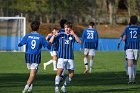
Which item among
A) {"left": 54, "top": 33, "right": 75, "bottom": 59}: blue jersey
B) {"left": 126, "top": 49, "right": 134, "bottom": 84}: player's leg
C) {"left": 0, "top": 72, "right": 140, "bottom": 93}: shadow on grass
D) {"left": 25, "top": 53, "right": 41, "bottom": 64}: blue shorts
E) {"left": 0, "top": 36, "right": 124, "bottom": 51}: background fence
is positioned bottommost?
{"left": 0, "top": 36, "right": 124, "bottom": 51}: background fence

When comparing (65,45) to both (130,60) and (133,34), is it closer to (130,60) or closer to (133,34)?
(130,60)

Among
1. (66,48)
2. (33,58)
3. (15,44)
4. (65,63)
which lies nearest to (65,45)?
(66,48)

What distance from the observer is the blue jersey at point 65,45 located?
59.3 ft

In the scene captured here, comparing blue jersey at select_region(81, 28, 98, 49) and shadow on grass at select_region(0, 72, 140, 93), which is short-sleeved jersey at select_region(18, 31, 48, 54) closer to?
shadow on grass at select_region(0, 72, 140, 93)

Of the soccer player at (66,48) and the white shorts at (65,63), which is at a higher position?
the soccer player at (66,48)

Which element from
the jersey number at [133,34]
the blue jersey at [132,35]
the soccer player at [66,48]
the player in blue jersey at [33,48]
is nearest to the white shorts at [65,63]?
the soccer player at [66,48]

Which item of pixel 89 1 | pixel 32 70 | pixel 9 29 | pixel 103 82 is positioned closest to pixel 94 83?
pixel 103 82

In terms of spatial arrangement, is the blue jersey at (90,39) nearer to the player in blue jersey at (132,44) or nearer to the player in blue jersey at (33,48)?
the player in blue jersey at (132,44)

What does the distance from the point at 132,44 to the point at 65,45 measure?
4.11 meters

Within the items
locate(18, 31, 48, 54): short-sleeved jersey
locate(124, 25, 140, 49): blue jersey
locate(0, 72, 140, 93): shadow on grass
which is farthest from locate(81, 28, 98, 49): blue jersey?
locate(18, 31, 48, 54): short-sleeved jersey

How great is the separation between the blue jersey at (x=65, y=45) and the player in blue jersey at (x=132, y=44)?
376cm

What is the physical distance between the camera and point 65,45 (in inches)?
715

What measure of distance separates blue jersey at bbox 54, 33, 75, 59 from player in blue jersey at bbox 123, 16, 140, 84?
3756 mm

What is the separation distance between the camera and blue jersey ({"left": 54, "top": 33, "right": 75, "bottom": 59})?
18062 mm
